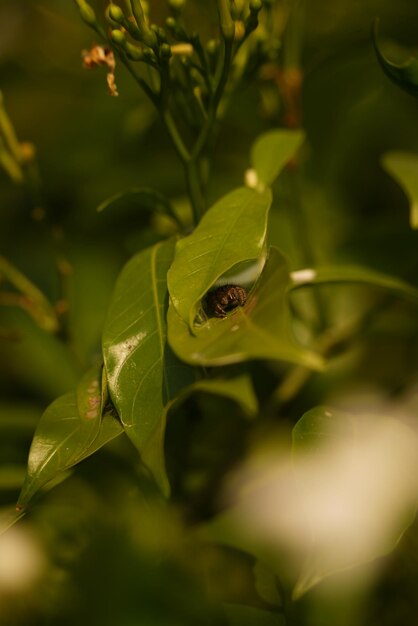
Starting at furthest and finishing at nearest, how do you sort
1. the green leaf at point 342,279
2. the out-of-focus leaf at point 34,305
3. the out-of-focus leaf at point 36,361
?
the out-of-focus leaf at point 36,361, the out-of-focus leaf at point 34,305, the green leaf at point 342,279

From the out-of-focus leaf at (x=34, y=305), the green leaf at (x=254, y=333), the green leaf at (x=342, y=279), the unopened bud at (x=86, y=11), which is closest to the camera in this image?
the green leaf at (x=254, y=333)

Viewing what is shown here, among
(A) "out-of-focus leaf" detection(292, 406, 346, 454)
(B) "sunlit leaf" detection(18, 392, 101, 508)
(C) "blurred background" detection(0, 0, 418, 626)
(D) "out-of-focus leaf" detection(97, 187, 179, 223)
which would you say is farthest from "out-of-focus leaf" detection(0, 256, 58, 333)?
(A) "out-of-focus leaf" detection(292, 406, 346, 454)

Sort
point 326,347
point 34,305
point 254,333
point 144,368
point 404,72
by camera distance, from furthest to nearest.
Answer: point 326,347 → point 34,305 → point 404,72 → point 144,368 → point 254,333

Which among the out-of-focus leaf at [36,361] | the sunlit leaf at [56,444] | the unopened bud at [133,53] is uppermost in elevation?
the unopened bud at [133,53]

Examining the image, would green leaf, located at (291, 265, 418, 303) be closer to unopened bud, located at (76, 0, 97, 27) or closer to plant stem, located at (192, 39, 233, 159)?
plant stem, located at (192, 39, 233, 159)

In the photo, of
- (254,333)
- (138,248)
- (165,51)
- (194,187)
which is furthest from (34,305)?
(254,333)

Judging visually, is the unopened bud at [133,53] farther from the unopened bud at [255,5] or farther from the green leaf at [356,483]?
the green leaf at [356,483]

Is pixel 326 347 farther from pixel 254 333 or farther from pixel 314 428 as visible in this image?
pixel 254 333

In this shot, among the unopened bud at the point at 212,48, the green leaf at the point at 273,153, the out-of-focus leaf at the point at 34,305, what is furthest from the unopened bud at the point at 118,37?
the out-of-focus leaf at the point at 34,305
